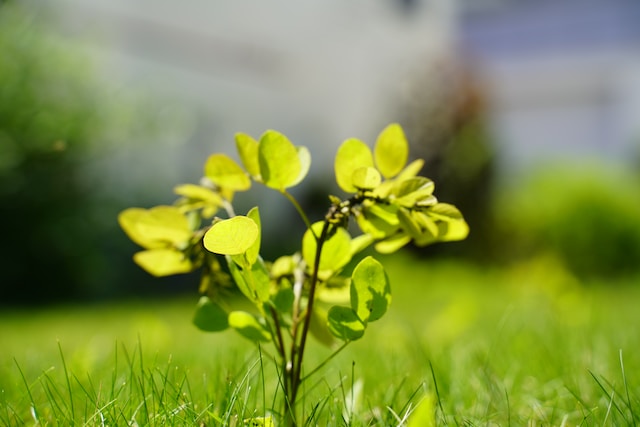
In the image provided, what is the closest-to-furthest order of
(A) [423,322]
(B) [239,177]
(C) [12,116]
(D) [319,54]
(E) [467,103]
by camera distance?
(B) [239,177] < (A) [423,322] < (C) [12,116] < (E) [467,103] < (D) [319,54]

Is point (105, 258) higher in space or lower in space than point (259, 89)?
lower

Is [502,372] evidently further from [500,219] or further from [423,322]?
[500,219]

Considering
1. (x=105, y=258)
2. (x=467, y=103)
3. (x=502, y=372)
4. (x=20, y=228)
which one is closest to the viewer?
(x=502, y=372)

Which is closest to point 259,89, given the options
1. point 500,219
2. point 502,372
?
point 500,219

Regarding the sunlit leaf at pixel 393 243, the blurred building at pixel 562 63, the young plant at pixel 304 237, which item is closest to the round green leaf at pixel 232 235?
the young plant at pixel 304 237

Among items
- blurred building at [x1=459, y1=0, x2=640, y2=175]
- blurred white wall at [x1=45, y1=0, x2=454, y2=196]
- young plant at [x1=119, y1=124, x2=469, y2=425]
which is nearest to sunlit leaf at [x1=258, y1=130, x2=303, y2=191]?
young plant at [x1=119, y1=124, x2=469, y2=425]

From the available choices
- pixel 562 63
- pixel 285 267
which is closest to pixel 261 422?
pixel 285 267

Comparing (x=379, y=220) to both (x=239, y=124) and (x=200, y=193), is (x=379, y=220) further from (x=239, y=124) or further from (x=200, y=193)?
(x=239, y=124)
